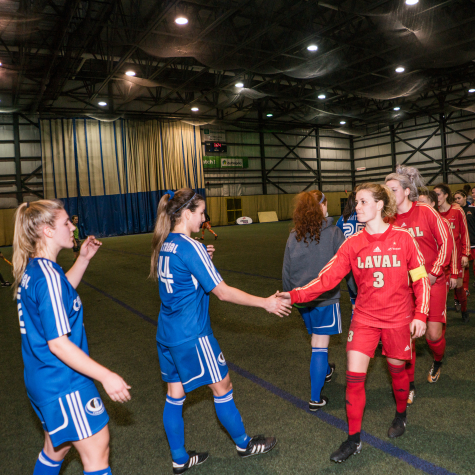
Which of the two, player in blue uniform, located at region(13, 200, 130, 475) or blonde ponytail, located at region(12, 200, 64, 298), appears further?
blonde ponytail, located at region(12, 200, 64, 298)

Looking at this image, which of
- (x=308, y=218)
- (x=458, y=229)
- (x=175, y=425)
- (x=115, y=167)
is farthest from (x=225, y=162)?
(x=175, y=425)

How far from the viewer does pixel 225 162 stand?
2947 cm

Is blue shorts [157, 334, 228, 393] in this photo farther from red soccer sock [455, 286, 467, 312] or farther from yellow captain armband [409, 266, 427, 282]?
red soccer sock [455, 286, 467, 312]

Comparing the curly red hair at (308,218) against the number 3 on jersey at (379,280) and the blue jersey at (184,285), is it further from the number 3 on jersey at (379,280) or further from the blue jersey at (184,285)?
the blue jersey at (184,285)

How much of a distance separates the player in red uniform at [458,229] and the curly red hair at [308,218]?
2.74 m

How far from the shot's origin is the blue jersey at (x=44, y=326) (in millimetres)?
1674

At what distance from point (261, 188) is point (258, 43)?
17.7m

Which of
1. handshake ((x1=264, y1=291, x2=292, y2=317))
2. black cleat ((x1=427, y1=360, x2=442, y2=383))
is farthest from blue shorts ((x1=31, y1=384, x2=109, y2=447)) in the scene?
black cleat ((x1=427, y1=360, x2=442, y2=383))

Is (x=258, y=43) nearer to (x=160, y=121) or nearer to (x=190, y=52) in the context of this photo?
(x=190, y=52)

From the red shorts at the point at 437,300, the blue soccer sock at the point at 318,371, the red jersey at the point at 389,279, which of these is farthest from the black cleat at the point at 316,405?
the red shorts at the point at 437,300

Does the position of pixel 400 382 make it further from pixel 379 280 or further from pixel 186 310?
pixel 186 310

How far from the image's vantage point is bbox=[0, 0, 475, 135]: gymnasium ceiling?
1073cm

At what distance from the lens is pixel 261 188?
31531 millimetres

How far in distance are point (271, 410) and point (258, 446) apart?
0.67m
